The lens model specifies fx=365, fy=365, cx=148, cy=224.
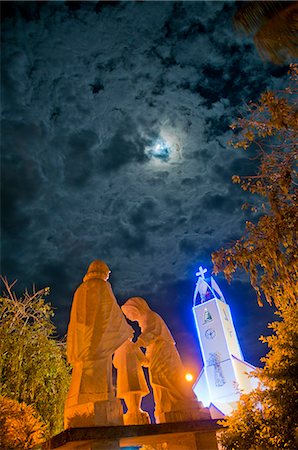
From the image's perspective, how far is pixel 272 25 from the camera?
6562 millimetres

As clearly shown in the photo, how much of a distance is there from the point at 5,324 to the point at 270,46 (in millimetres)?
11142

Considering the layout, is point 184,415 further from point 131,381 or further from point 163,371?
point 131,381

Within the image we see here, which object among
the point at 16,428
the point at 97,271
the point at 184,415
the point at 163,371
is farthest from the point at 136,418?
the point at 16,428

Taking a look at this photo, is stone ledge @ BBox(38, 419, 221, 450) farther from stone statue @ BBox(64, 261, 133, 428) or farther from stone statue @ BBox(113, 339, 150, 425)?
stone statue @ BBox(113, 339, 150, 425)

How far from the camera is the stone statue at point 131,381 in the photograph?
5.77 m

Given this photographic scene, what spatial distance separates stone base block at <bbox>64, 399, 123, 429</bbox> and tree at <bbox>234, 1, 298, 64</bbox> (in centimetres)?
634

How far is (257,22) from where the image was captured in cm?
673

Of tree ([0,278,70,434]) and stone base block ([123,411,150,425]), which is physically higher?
tree ([0,278,70,434])

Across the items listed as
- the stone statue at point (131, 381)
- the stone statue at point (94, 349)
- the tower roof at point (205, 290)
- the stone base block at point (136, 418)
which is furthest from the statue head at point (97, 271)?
the tower roof at point (205, 290)

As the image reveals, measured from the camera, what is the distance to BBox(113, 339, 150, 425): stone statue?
18.9 ft

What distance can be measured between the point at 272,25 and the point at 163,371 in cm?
645

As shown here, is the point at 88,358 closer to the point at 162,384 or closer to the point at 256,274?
the point at 162,384

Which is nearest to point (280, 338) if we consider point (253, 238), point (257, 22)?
point (253, 238)

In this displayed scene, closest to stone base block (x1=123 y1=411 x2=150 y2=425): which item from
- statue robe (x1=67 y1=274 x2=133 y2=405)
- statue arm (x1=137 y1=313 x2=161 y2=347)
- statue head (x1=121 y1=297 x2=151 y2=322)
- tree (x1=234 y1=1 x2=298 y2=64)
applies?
statue robe (x1=67 y1=274 x2=133 y2=405)
